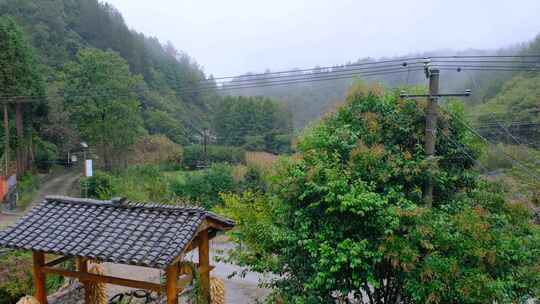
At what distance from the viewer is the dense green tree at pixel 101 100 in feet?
97.2

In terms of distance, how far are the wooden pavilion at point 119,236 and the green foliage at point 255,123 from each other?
35.8 m

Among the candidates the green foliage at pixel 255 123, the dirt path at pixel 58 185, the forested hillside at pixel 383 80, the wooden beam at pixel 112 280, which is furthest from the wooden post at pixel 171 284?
the green foliage at pixel 255 123

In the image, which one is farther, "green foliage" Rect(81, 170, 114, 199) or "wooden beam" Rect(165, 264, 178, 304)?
"green foliage" Rect(81, 170, 114, 199)

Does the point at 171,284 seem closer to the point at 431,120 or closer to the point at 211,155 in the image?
the point at 431,120

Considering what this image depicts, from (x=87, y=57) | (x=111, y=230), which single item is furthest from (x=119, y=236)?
(x=87, y=57)

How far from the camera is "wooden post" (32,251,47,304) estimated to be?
25.1 ft

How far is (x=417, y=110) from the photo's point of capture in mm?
7453

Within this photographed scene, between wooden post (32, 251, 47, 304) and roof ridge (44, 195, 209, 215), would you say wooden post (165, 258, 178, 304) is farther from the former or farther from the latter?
wooden post (32, 251, 47, 304)

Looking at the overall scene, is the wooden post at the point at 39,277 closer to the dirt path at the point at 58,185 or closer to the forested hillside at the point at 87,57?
the dirt path at the point at 58,185

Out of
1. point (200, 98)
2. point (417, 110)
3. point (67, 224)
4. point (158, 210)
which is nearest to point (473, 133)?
point (417, 110)

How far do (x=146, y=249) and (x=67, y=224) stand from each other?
1.91m

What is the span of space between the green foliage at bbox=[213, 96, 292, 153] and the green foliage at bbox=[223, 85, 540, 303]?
117ft

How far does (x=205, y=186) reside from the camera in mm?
24094

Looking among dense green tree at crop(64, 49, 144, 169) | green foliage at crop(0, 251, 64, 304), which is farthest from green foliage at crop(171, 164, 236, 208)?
green foliage at crop(0, 251, 64, 304)
